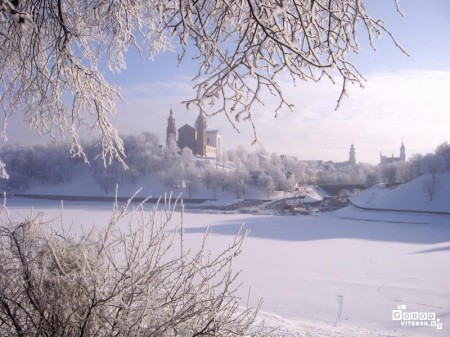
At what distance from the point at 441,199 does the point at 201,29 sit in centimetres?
4453

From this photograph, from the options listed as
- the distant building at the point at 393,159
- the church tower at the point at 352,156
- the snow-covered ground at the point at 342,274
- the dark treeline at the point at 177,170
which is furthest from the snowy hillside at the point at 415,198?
the church tower at the point at 352,156

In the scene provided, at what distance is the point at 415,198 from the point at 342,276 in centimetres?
3307

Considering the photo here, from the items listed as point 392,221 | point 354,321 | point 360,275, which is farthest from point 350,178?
point 354,321

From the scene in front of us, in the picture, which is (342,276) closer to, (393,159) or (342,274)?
(342,274)

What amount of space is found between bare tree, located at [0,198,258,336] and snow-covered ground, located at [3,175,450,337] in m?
0.41

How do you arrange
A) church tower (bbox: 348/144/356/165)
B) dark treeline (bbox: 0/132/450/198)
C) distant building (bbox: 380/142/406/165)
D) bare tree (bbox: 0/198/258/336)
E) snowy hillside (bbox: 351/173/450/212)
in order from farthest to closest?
church tower (bbox: 348/144/356/165)
distant building (bbox: 380/142/406/165)
dark treeline (bbox: 0/132/450/198)
snowy hillside (bbox: 351/173/450/212)
bare tree (bbox: 0/198/258/336)

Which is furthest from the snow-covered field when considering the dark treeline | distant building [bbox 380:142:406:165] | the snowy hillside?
distant building [bbox 380:142:406:165]

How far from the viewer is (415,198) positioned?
42.6 meters

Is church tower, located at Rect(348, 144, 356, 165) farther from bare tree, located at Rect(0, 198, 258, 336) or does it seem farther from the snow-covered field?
bare tree, located at Rect(0, 198, 258, 336)

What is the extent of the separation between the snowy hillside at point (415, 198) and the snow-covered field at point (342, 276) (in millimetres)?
13557

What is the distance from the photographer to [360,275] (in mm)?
13836

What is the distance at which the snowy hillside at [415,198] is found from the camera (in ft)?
131

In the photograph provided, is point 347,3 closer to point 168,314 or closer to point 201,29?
point 201,29

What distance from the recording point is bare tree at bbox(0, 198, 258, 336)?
2055 millimetres
